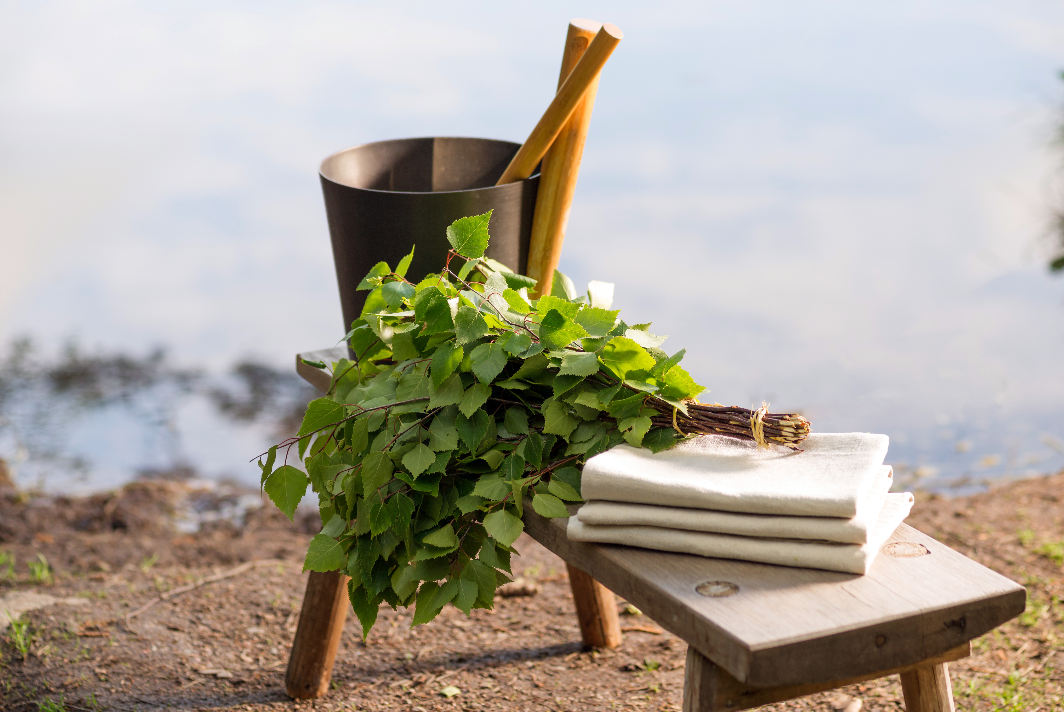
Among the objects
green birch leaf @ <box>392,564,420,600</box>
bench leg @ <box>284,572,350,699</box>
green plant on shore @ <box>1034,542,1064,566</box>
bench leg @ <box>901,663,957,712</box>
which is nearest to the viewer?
bench leg @ <box>901,663,957,712</box>

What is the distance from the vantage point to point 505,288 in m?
1.16

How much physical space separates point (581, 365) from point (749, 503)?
0.26 m

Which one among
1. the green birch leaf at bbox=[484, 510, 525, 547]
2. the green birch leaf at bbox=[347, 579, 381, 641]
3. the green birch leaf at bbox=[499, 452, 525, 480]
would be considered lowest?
the green birch leaf at bbox=[347, 579, 381, 641]

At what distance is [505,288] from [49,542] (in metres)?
1.86

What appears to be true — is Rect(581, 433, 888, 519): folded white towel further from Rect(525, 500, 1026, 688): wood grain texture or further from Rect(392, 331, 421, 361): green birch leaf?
Rect(392, 331, 421, 361): green birch leaf

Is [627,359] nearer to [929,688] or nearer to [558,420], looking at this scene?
[558,420]

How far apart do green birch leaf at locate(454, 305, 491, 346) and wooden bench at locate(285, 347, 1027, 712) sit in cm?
28

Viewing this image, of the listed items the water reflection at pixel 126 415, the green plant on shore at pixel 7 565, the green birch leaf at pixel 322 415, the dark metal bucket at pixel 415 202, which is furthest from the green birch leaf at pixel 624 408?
the water reflection at pixel 126 415

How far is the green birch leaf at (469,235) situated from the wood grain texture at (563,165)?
32cm

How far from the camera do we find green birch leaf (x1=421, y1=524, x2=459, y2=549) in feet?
3.32

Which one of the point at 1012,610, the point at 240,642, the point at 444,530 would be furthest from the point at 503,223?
the point at 240,642

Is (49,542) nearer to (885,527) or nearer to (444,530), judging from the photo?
(444,530)

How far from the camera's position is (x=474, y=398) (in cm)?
105

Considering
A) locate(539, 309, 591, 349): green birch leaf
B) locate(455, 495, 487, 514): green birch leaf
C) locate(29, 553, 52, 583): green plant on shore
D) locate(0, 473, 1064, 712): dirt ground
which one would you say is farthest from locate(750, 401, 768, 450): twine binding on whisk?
locate(29, 553, 52, 583): green plant on shore
